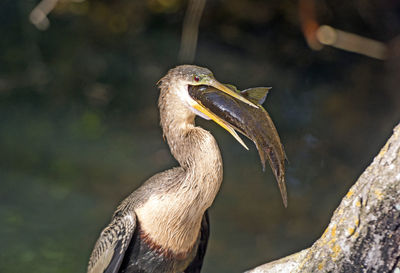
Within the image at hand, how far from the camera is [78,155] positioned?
5.41m

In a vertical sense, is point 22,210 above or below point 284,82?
below

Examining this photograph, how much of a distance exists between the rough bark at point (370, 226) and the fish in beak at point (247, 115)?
44 centimetres

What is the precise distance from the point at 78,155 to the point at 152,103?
96 cm

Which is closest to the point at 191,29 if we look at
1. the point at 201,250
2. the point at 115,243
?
the point at 201,250

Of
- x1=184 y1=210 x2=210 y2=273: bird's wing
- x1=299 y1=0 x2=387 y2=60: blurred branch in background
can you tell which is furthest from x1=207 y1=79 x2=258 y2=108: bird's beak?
x1=299 y1=0 x2=387 y2=60: blurred branch in background

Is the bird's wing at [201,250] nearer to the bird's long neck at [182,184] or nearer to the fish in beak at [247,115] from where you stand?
→ the bird's long neck at [182,184]

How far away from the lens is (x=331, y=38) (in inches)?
238

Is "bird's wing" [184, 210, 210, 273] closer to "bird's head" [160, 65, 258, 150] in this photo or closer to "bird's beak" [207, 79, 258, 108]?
"bird's head" [160, 65, 258, 150]

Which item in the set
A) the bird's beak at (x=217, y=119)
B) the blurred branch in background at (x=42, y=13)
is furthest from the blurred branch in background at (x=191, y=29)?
the bird's beak at (x=217, y=119)

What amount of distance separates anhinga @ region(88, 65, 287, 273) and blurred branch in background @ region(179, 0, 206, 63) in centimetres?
333

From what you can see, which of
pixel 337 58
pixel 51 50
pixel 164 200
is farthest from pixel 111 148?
pixel 164 200

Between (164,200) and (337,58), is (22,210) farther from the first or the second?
(337,58)

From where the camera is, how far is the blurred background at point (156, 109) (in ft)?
→ 15.5

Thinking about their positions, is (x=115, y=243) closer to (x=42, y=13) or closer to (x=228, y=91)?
(x=228, y=91)
